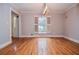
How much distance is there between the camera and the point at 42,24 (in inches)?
491

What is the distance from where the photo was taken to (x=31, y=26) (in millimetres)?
12148

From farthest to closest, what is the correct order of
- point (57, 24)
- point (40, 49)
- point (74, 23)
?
point (57, 24)
point (74, 23)
point (40, 49)

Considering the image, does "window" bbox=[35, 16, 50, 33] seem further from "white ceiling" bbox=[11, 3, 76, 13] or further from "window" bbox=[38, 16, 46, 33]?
"white ceiling" bbox=[11, 3, 76, 13]

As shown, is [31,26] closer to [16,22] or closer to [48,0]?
[16,22]

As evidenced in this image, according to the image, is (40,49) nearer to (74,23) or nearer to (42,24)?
(74,23)

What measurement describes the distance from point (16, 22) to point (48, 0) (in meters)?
8.32

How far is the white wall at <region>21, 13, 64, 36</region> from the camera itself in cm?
1204

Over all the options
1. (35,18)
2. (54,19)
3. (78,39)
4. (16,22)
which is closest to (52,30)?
(54,19)

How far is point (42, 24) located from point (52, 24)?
970 mm

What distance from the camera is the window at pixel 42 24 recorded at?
40.5ft

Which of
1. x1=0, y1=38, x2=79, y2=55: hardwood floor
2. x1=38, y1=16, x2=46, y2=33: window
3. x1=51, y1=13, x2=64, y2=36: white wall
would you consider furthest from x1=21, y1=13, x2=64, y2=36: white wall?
x1=0, y1=38, x2=79, y2=55: hardwood floor

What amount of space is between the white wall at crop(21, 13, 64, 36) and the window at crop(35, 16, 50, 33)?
0.43 meters

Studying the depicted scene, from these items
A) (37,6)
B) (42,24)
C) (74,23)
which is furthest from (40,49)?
(42,24)
